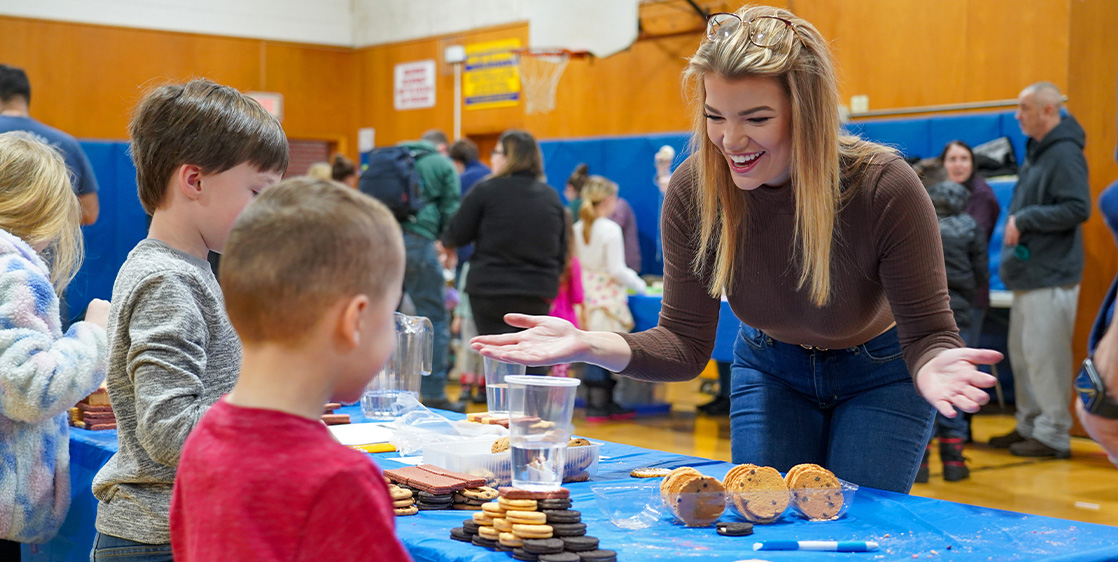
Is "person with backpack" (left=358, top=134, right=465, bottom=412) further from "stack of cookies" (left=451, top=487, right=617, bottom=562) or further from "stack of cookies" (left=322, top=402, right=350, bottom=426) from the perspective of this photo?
"stack of cookies" (left=451, top=487, right=617, bottom=562)

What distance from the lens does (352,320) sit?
1.08 m

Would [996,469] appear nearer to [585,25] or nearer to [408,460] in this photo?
[408,460]

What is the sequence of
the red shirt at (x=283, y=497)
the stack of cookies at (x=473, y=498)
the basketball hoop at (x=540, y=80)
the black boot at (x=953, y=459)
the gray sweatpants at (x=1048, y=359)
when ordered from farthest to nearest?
the basketball hoop at (x=540, y=80), the gray sweatpants at (x=1048, y=359), the black boot at (x=953, y=459), the stack of cookies at (x=473, y=498), the red shirt at (x=283, y=497)

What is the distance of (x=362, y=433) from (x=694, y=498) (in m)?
1.10

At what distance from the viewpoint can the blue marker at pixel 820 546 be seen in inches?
58.2

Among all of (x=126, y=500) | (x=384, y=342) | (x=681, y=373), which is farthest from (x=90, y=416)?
(x=384, y=342)

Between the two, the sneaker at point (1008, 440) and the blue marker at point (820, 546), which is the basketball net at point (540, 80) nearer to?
the sneaker at point (1008, 440)

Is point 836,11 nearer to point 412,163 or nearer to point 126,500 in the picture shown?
point 412,163

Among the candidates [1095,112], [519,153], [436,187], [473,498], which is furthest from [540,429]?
[1095,112]

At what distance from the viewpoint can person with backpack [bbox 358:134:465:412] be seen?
6.48 meters

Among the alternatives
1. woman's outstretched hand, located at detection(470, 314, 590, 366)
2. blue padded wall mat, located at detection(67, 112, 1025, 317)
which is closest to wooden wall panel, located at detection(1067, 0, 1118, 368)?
blue padded wall mat, located at detection(67, 112, 1025, 317)

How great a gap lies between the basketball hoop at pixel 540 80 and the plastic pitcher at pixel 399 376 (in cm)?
867

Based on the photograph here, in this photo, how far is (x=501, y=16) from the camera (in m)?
11.8

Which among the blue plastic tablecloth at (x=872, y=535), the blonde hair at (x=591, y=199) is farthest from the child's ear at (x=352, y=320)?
the blonde hair at (x=591, y=199)
